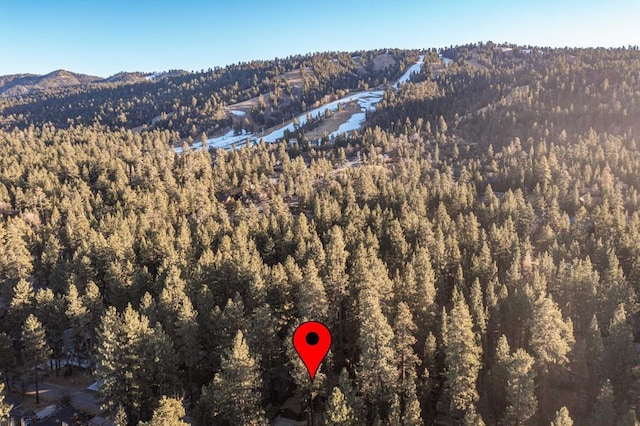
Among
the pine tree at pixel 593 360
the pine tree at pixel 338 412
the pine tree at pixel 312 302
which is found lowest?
the pine tree at pixel 593 360

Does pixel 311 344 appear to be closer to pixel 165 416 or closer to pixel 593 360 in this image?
pixel 165 416

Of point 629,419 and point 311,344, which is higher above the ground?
point 311,344

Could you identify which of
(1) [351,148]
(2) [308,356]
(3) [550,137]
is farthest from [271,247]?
(3) [550,137]

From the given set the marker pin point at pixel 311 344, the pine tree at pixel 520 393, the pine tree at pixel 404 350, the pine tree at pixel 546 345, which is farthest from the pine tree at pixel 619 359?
the marker pin point at pixel 311 344

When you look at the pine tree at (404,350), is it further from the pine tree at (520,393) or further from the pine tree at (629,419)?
the pine tree at (629,419)

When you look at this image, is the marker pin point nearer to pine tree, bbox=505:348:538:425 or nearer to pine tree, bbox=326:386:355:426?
pine tree, bbox=326:386:355:426

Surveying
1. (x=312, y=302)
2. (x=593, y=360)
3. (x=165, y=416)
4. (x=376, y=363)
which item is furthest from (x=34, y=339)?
(x=593, y=360)

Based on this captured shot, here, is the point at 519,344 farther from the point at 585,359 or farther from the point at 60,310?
the point at 60,310

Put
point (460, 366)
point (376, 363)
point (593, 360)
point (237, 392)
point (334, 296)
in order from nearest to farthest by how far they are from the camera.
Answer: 1. point (237, 392)
2. point (460, 366)
3. point (376, 363)
4. point (593, 360)
5. point (334, 296)
